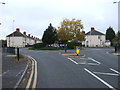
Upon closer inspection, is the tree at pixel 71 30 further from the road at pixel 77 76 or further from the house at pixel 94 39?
the road at pixel 77 76

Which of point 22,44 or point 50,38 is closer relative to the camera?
point 50,38

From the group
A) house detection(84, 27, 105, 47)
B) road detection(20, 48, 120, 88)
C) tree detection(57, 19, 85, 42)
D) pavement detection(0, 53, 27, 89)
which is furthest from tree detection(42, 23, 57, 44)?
road detection(20, 48, 120, 88)

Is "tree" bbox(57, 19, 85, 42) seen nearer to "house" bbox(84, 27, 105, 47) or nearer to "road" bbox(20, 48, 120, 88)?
"house" bbox(84, 27, 105, 47)

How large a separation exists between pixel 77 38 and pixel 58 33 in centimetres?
603

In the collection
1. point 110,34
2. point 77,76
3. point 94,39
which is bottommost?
point 77,76

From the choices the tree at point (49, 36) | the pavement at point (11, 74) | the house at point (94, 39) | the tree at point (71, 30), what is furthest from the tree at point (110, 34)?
the pavement at point (11, 74)

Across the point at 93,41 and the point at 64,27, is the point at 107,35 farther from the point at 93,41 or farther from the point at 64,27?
the point at 64,27

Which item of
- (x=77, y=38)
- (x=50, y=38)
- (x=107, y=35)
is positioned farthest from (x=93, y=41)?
(x=50, y=38)

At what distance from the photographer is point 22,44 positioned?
93562 millimetres

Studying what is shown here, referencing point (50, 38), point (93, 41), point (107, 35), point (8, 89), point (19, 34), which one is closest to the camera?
point (8, 89)

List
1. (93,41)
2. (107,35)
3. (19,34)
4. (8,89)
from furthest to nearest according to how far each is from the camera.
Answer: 1. (107,35)
2. (19,34)
3. (93,41)
4. (8,89)

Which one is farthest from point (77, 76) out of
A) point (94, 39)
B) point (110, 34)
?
point (110, 34)

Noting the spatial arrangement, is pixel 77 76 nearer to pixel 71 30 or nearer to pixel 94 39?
pixel 71 30

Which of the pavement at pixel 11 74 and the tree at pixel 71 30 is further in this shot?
the tree at pixel 71 30
